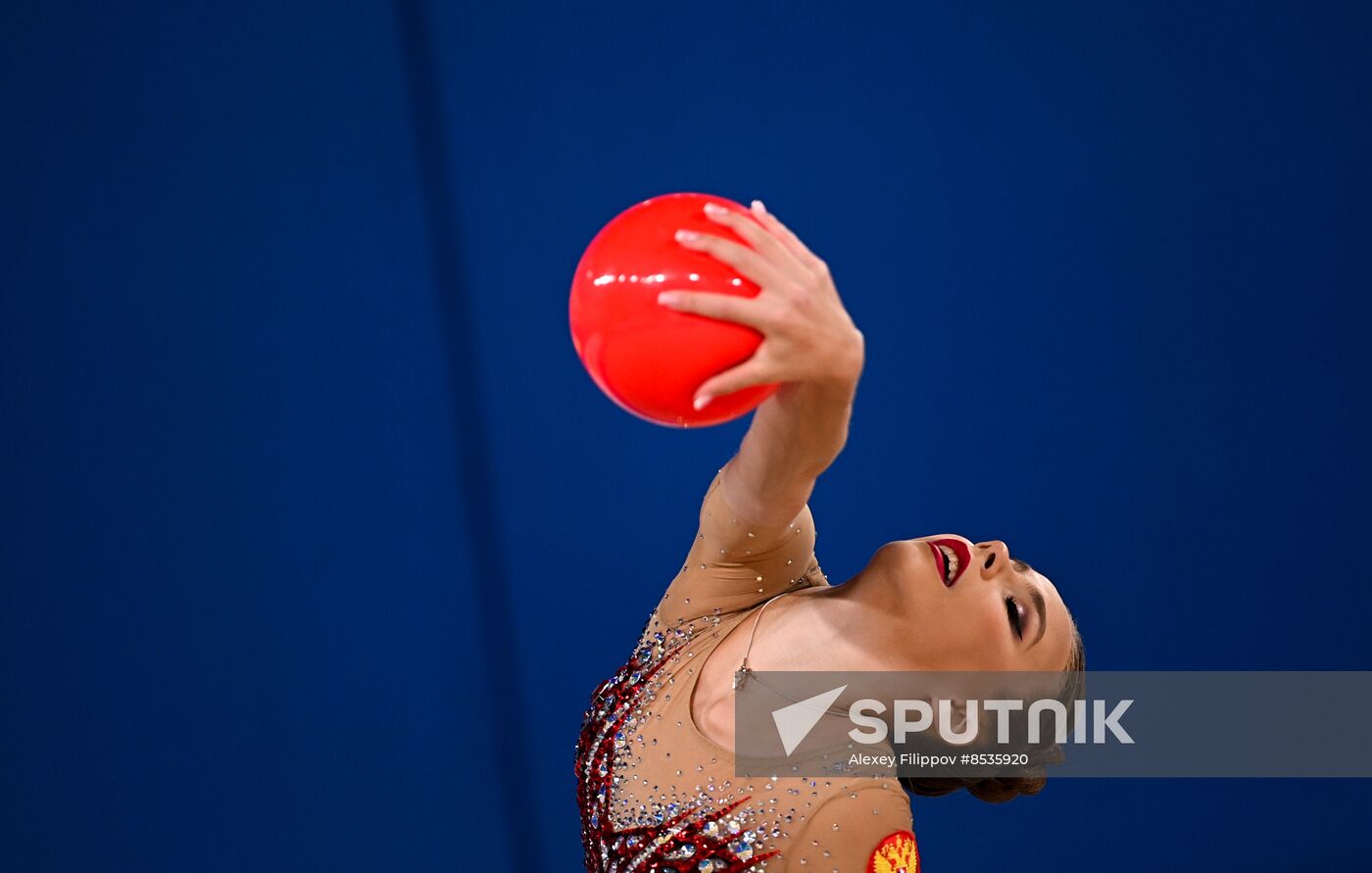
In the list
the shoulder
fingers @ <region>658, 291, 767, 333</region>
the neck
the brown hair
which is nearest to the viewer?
fingers @ <region>658, 291, 767, 333</region>

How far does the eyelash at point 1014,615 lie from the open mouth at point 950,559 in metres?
0.09

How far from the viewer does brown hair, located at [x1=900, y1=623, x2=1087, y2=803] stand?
131 cm

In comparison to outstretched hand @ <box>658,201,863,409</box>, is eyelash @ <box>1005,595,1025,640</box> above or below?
below

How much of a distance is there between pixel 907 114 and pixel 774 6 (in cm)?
27

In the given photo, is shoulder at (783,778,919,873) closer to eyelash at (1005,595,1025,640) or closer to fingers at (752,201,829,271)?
eyelash at (1005,595,1025,640)

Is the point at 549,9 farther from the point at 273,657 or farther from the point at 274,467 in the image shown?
the point at 273,657

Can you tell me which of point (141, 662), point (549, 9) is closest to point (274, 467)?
point (141, 662)

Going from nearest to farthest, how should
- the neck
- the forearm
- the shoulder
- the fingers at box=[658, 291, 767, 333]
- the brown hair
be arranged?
the fingers at box=[658, 291, 767, 333], the forearm, the shoulder, the neck, the brown hair

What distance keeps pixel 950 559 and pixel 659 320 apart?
1.64 feet

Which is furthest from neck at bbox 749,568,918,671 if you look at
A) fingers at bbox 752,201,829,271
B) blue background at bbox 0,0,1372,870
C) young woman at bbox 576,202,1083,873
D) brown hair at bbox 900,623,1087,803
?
blue background at bbox 0,0,1372,870

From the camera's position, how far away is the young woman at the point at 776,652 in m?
1.07

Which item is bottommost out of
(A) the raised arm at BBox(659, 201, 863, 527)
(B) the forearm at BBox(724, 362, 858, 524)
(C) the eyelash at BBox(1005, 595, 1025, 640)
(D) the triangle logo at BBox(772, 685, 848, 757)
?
(D) the triangle logo at BBox(772, 685, 848, 757)

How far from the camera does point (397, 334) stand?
185 centimetres
